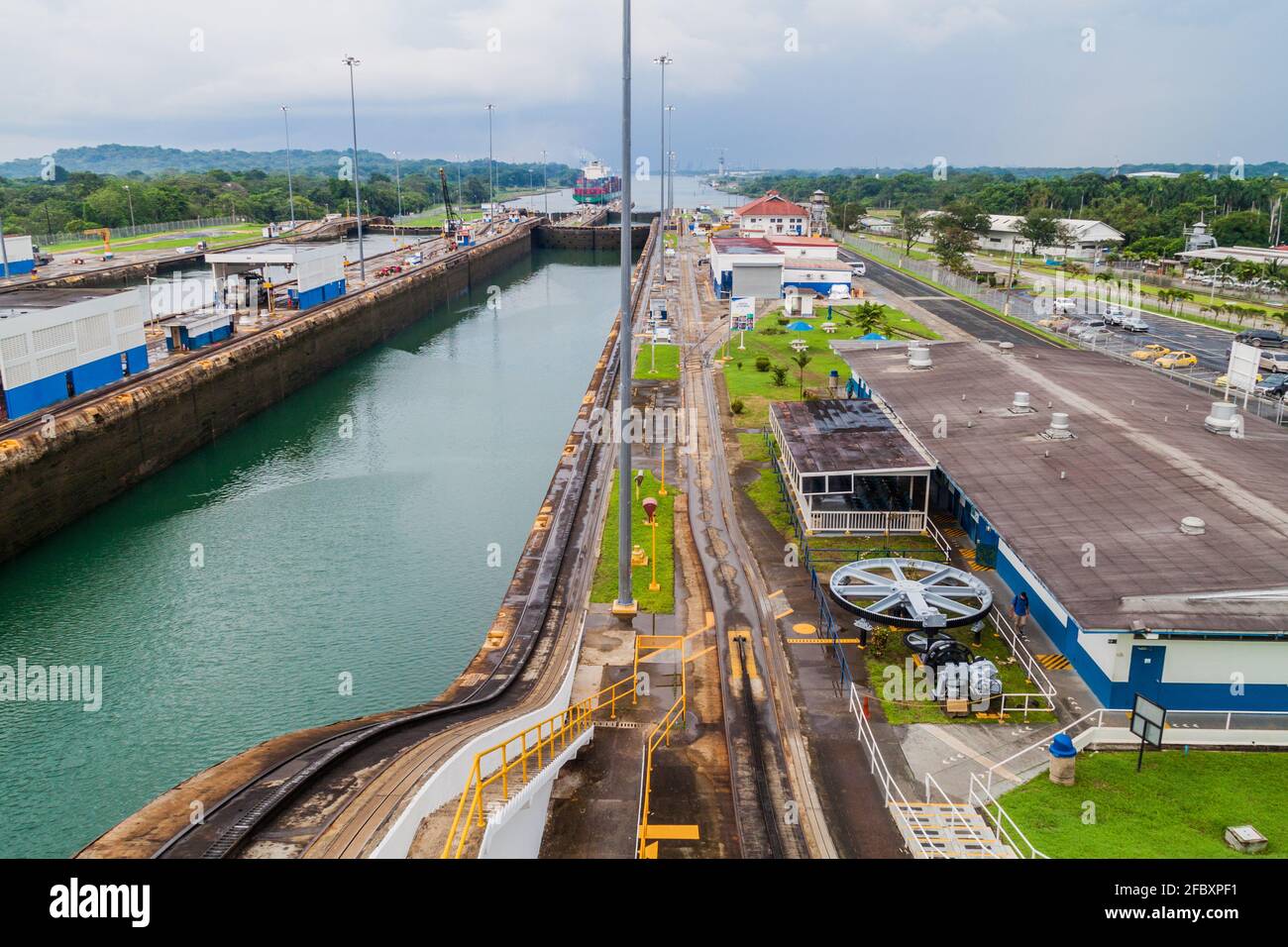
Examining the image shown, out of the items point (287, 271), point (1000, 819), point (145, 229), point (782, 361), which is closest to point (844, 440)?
point (1000, 819)

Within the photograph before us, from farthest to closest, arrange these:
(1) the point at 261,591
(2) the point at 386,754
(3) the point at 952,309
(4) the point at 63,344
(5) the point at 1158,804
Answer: (3) the point at 952,309, (4) the point at 63,344, (1) the point at 261,591, (5) the point at 1158,804, (2) the point at 386,754

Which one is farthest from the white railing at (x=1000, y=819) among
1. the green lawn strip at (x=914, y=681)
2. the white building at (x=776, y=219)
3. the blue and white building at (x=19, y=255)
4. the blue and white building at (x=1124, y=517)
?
the white building at (x=776, y=219)

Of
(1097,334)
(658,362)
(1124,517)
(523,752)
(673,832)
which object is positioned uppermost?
(1097,334)

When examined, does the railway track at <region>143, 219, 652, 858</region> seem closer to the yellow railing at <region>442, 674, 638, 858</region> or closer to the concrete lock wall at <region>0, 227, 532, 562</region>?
the yellow railing at <region>442, 674, 638, 858</region>

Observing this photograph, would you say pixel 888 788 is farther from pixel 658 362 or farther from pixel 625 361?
pixel 658 362

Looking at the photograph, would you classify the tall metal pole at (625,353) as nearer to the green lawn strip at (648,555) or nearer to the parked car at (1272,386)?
the green lawn strip at (648,555)
